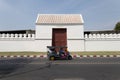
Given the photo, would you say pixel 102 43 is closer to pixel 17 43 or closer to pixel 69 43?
pixel 69 43

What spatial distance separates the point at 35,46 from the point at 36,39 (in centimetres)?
76

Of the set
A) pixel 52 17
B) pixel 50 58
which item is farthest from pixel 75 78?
pixel 52 17

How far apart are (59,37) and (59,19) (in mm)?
2323

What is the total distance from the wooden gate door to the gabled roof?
0.97 metres

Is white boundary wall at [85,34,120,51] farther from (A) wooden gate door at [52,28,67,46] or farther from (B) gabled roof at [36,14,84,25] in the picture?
(A) wooden gate door at [52,28,67,46]

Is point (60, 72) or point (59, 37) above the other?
point (59, 37)

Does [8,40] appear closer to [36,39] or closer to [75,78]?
[36,39]

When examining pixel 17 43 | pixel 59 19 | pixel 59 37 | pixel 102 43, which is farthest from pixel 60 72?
pixel 59 19

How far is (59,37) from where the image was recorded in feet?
82.8

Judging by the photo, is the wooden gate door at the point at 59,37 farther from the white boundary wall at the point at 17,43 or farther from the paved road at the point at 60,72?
the paved road at the point at 60,72

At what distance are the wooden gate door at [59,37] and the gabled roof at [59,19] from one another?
3.18 feet


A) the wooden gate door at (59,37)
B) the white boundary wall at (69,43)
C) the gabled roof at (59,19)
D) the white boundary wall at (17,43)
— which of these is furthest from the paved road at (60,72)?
the gabled roof at (59,19)

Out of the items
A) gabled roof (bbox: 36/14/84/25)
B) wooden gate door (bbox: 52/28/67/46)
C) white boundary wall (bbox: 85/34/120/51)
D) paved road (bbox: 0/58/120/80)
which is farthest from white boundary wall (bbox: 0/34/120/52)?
paved road (bbox: 0/58/120/80)

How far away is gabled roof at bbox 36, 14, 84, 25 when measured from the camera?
25.3m
